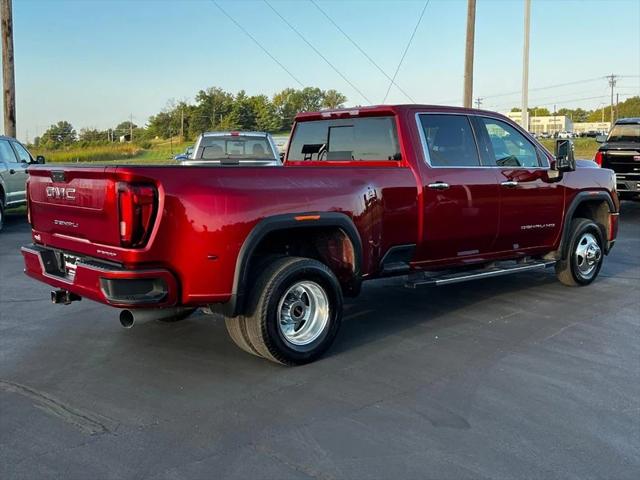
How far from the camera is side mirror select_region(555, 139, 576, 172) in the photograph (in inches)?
280

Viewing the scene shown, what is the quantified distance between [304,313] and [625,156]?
41.2 ft

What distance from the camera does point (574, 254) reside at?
7.76 m

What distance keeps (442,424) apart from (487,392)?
25.9 inches

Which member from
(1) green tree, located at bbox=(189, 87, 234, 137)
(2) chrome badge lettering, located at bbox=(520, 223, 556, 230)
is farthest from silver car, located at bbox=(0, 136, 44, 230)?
(1) green tree, located at bbox=(189, 87, 234, 137)

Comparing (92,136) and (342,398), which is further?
(92,136)

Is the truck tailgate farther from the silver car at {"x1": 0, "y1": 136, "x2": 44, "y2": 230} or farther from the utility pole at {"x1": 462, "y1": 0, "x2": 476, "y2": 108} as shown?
the utility pole at {"x1": 462, "y1": 0, "x2": 476, "y2": 108}

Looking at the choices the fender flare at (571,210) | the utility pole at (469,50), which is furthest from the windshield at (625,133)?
the fender flare at (571,210)

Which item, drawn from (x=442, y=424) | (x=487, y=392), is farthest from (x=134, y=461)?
(x=487, y=392)

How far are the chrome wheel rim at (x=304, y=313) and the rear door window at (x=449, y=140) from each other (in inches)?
71.1

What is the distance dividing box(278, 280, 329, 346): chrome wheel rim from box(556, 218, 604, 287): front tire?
3827 millimetres

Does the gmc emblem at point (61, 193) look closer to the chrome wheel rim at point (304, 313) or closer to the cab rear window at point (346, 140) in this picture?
the chrome wheel rim at point (304, 313)

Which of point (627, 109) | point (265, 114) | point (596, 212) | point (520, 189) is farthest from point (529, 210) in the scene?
point (627, 109)

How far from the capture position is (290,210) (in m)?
4.85

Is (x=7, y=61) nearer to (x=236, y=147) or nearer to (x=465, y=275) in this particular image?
(x=236, y=147)
